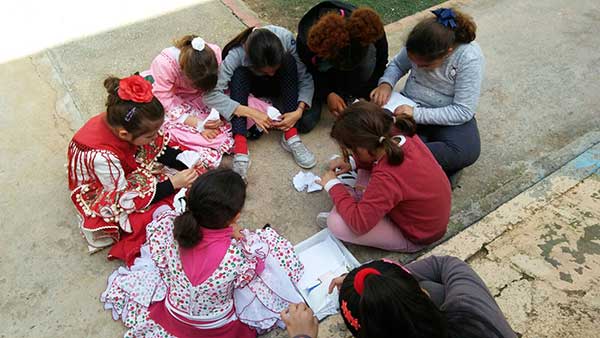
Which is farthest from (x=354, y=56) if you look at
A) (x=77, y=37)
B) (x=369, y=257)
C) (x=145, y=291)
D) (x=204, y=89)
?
(x=77, y=37)

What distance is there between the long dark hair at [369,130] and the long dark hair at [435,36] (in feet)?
2.19

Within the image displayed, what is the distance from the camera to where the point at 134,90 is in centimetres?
229

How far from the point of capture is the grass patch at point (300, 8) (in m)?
4.23

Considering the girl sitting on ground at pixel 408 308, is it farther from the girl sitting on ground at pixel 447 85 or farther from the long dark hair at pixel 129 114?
the long dark hair at pixel 129 114

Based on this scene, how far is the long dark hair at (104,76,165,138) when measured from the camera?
89.4 inches

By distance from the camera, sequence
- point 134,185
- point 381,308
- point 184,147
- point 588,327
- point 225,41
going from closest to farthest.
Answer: point 381,308 → point 588,327 → point 134,185 → point 184,147 → point 225,41

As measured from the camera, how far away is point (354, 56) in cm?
274

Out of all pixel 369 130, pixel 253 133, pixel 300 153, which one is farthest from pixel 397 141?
pixel 253 133

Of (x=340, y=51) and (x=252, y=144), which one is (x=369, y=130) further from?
(x=252, y=144)

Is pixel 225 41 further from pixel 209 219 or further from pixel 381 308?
pixel 381 308

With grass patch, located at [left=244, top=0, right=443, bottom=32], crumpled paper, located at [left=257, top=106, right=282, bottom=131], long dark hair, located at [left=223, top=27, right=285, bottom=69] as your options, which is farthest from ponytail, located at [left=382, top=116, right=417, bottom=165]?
grass patch, located at [left=244, top=0, right=443, bottom=32]

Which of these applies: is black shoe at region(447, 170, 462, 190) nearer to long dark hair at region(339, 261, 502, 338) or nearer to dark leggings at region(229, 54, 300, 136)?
dark leggings at region(229, 54, 300, 136)

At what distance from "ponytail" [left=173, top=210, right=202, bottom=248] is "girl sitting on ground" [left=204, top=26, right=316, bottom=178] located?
3.61 ft

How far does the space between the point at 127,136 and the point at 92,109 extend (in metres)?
1.13
